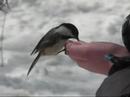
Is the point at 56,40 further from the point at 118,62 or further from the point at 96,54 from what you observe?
the point at 118,62

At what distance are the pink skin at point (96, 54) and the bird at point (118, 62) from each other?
0.16ft

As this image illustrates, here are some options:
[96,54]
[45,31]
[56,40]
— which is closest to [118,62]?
[96,54]

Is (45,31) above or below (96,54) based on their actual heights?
below

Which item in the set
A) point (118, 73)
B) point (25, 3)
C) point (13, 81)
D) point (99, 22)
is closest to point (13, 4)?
point (25, 3)

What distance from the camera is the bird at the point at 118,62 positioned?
1103mm

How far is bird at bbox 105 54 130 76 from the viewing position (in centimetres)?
110

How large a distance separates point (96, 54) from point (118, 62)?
5.1 inches

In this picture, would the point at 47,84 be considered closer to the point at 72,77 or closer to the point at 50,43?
the point at 72,77

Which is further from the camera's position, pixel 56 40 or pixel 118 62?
pixel 56 40

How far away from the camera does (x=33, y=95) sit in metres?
2.77

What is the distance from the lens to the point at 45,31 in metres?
3.47

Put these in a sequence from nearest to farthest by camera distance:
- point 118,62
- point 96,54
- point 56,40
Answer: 1. point 118,62
2. point 96,54
3. point 56,40

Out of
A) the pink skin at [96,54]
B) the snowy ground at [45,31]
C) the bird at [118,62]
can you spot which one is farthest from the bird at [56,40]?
the snowy ground at [45,31]

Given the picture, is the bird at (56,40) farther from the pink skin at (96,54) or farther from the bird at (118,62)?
the bird at (118,62)
